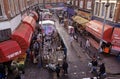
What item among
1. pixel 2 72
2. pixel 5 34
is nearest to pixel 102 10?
pixel 5 34

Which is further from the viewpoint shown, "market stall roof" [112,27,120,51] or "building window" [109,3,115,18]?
"building window" [109,3,115,18]

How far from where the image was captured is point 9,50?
1504 centimetres

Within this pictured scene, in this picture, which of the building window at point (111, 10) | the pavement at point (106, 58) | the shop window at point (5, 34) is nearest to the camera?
the shop window at point (5, 34)

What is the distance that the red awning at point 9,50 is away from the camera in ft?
47.9

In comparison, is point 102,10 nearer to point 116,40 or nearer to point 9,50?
point 116,40

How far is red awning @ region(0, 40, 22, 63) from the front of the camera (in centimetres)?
1459

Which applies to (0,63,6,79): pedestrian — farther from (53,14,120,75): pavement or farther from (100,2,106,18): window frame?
(100,2,106,18): window frame

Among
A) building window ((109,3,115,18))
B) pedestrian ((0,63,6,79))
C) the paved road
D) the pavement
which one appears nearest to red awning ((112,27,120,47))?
the pavement

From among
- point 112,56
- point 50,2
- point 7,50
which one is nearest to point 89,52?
point 112,56

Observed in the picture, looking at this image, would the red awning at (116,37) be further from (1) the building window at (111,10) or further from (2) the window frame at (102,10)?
(2) the window frame at (102,10)

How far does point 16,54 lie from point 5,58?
49.2 inches

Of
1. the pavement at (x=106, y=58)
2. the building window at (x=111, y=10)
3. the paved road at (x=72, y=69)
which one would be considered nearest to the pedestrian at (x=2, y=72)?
the paved road at (x=72, y=69)

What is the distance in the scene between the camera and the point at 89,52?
74.9 ft

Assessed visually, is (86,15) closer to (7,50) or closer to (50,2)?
(7,50)
